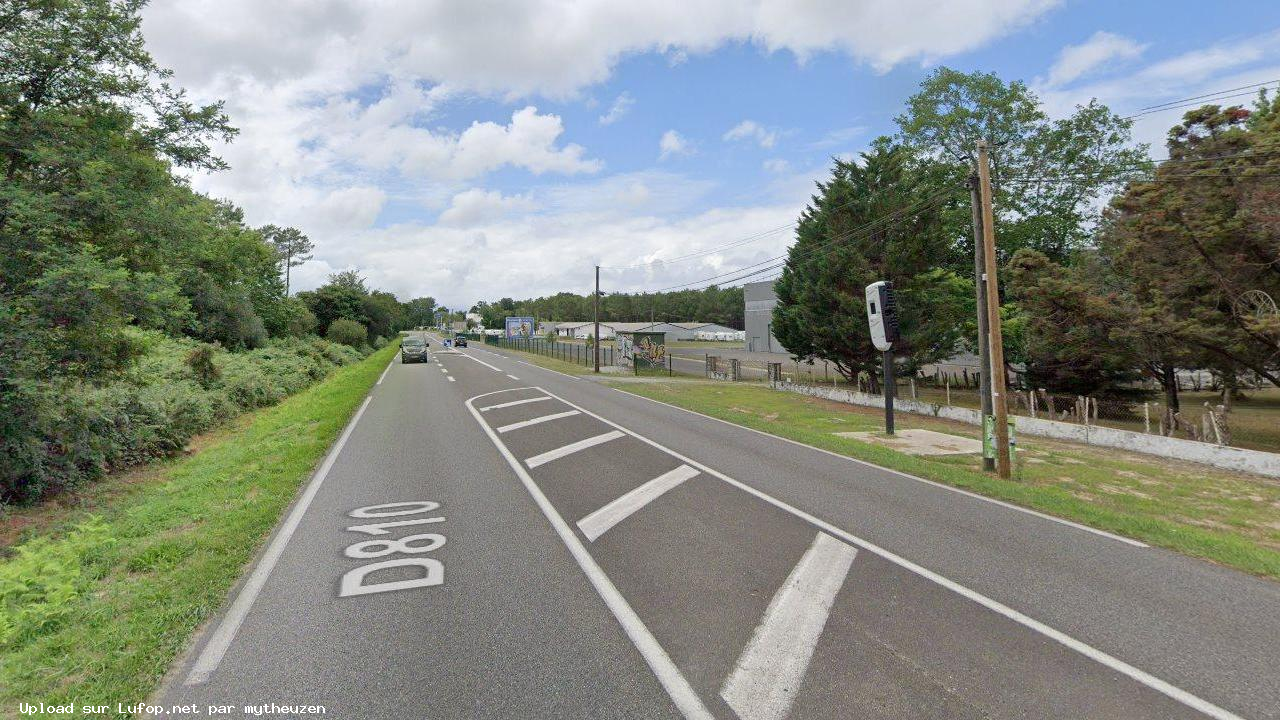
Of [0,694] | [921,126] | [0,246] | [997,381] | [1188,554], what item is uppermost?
[921,126]

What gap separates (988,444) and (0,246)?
1815 cm

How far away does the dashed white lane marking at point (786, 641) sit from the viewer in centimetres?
365

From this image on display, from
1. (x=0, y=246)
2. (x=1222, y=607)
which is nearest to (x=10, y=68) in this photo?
(x=0, y=246)

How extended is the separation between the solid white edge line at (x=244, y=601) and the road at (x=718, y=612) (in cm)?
3

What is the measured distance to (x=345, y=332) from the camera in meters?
50.9

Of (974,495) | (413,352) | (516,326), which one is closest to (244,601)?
(974,495)

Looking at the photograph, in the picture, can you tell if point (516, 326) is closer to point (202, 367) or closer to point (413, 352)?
point (413, 352)

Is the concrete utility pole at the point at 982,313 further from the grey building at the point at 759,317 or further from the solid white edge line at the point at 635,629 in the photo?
the grey building at the point at 759,317

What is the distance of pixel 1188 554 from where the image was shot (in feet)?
21.2

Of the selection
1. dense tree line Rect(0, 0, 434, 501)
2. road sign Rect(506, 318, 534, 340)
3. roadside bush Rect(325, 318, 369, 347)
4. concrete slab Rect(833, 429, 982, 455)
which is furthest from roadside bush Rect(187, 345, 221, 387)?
road sign Rect(506, 318, 534, 340)

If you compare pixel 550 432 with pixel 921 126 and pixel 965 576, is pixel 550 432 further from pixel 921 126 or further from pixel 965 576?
pixel 921 126

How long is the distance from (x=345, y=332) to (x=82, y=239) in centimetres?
4176

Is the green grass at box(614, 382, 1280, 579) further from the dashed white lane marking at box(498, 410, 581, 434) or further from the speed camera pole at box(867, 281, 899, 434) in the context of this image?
the dashed white lane marking at box(498, 410, 581, 434)

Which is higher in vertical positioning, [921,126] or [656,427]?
[921,126]
